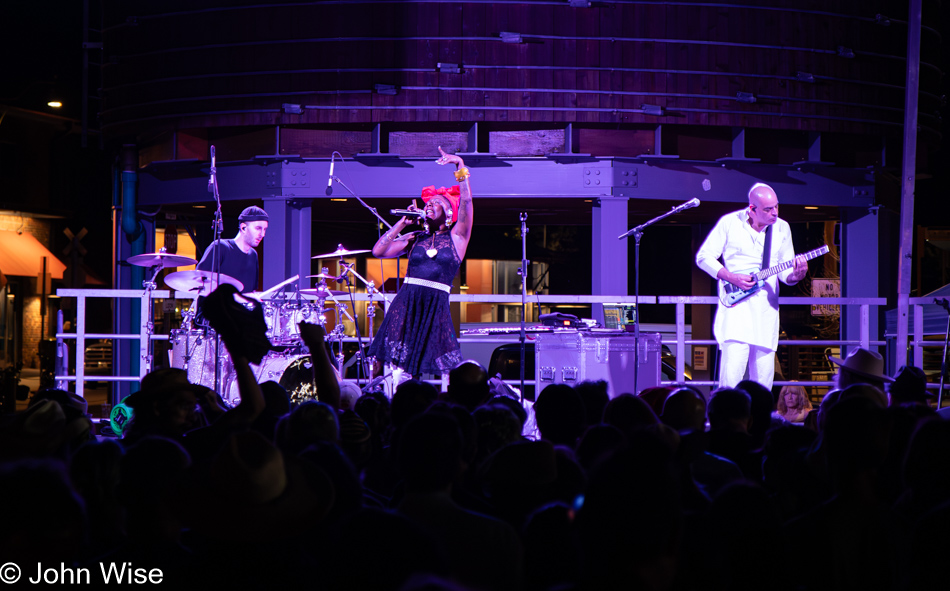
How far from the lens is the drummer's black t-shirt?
9.79 m

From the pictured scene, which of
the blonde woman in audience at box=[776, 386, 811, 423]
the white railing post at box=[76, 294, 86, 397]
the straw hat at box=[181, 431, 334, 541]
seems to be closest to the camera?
the straw hat at box=[181, 431, 334, 541]

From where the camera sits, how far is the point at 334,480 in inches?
118

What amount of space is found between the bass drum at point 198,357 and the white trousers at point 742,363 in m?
5.45

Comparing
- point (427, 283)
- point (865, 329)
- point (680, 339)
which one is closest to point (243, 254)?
point (427, 283)

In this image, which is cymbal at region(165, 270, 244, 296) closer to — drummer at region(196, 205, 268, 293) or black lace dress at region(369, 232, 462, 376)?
drummer at region(196, 205, 268, 293)

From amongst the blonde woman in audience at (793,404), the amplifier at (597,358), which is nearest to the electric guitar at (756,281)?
the amplifier at (597,358)

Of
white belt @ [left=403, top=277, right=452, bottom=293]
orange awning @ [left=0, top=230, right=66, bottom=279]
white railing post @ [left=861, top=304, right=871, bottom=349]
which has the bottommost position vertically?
white railing post @ [left=861, top=304, right=871, bottom=349]

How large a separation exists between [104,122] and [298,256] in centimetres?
491

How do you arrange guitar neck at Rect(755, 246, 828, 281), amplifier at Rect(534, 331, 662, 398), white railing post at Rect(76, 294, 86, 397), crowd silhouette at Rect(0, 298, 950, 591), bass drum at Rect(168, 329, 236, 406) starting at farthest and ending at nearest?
bass drum at Rect(168, 329, 236, 406), white railing post at Rect(76, 294, 86, 397), amplifier at Rect(534, 331, 662, 398), guitar neck at Rect(755, 246, 828, 281), crowd silhouette at Rect(0, 298, 950, 591)

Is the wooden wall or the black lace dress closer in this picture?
the black lace dress

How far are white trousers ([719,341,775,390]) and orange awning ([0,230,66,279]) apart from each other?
2383cm

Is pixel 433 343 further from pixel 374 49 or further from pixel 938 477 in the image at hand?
pixel 374 49

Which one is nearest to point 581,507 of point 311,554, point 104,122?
point 311,554

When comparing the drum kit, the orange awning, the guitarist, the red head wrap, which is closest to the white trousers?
the guitarist
